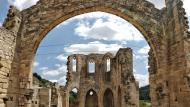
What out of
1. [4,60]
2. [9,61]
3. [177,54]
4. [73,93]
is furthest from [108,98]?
[4,60]

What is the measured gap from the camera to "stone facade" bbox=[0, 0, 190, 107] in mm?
9477

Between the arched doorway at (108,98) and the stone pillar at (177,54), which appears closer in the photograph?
the stone pillar at (177,54)

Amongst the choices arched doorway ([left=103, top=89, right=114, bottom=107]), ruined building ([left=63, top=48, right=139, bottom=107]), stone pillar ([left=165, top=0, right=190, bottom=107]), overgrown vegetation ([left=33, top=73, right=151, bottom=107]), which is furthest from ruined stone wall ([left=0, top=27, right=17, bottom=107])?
Answer: overgrown vegetation ([left=33, top=73, right=151, bottom=107])

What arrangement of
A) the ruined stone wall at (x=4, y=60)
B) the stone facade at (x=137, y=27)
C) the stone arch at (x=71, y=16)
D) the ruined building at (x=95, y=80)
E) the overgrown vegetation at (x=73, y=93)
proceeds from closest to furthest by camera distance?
the ruined stone wall at (x=4, y=60), the stone facade at (x=137, y=27), the stone arch at (x=71, y=16), the ruined building at (x=95, y=80), the overgrown vegetation at (x=73, y=93)

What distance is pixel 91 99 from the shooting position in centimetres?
3534

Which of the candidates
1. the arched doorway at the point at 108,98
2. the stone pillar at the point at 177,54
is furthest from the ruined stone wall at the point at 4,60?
the arched doorway at the point at 108,98

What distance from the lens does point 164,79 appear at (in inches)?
388

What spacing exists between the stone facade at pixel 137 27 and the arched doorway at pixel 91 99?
24.6m

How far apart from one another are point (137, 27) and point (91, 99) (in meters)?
25.8

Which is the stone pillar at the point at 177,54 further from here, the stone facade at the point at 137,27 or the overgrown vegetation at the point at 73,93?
the overgrown vegetation at the point at 73,93

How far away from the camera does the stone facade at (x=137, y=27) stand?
948 centimetres

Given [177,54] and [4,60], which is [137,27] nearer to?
[177,54]

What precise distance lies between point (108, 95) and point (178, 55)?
25.8m

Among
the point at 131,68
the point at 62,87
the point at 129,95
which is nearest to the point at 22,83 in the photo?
the point at 129,95
